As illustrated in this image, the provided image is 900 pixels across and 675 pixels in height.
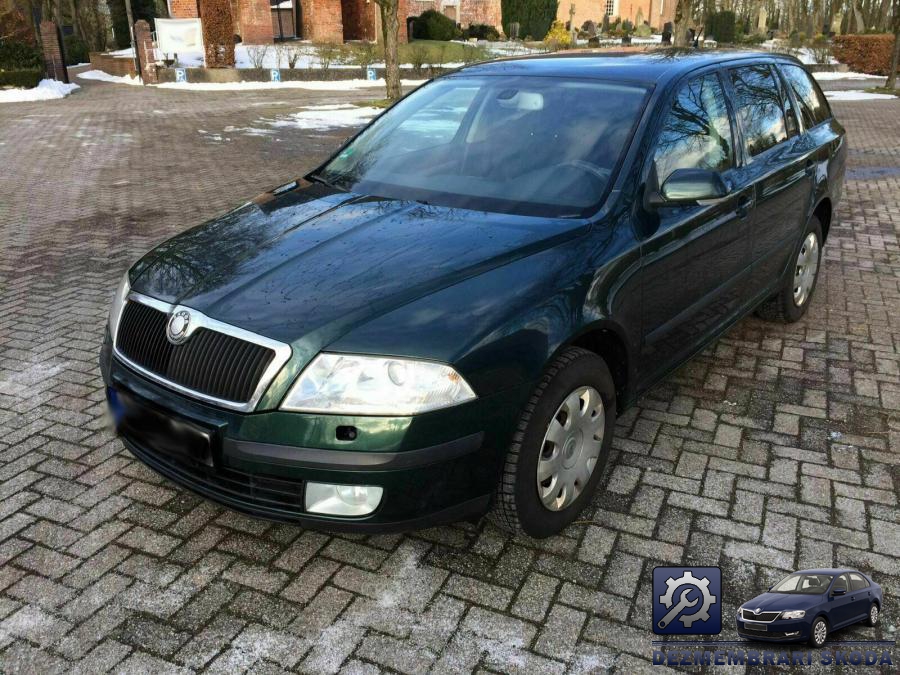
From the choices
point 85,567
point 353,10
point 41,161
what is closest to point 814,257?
point 85,567

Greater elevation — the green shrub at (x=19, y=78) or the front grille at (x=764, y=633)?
the green shrub at (x=19, y=78)

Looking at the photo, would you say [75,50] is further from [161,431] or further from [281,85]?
[161,431]

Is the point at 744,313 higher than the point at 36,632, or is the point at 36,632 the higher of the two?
the point at 744,313

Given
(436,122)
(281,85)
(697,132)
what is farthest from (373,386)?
(281,85)

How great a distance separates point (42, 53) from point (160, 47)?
3766 millimetres

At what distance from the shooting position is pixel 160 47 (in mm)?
27828

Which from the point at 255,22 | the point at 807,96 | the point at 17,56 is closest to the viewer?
the point at 807,96

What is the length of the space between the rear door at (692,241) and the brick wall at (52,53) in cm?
2742

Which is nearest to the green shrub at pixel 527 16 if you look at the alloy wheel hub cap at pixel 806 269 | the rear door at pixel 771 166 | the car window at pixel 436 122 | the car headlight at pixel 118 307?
the alloy wheel hub cap at pixel 806 269

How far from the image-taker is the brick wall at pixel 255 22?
34.4m

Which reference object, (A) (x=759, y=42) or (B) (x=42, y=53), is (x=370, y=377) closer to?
(B) (x=42, y=53)

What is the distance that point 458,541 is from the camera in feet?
10.4

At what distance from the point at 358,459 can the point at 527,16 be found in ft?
154

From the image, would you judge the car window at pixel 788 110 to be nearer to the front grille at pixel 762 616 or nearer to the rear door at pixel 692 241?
the rear door at pixel 692 241
